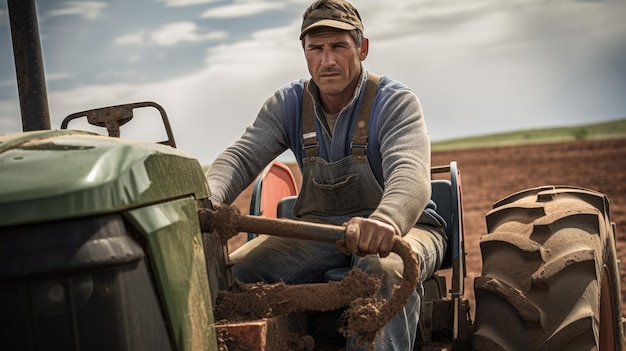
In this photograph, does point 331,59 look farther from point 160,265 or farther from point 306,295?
point 160,265

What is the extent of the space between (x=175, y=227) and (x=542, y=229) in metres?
2.01

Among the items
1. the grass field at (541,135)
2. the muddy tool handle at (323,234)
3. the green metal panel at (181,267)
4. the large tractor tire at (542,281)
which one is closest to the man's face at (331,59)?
the large tractor tire at (542,281)

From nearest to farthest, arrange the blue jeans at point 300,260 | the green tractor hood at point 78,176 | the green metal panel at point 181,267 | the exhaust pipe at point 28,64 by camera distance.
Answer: the green tractor hood at point 78,176
the green metal panel at point 181,267
the blue jeans at point 300,260
the exhaust pipe at point 28,64

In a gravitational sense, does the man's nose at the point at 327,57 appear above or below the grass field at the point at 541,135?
above

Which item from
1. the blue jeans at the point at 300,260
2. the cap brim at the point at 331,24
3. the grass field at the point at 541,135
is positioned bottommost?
the grass field at the point at 541,135

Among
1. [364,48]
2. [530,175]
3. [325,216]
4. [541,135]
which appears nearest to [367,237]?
[325,216]

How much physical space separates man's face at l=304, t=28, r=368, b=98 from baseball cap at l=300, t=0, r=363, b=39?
0.13ft

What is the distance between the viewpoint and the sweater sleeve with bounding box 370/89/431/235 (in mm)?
2836

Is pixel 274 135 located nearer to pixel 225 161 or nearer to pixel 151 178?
pixel 225 161

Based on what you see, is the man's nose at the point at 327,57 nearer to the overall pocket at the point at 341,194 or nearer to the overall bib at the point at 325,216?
the overall bib at the point at 325,216

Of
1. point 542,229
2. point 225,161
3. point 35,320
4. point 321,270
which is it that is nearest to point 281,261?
point 321,270

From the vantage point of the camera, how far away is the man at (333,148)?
329 cm

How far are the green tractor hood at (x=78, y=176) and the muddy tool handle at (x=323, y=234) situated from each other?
195mm

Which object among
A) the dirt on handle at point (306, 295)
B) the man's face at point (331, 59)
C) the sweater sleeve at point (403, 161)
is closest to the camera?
the dirt on handle at point (306, 295)
